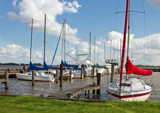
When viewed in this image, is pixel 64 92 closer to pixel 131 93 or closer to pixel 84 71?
pixel 131 93

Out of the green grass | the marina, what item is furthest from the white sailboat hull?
the green grass

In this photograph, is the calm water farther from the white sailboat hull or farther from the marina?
the white sailboat hull

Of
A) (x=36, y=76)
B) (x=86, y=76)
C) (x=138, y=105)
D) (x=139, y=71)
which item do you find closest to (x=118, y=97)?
(x=139, y=71)

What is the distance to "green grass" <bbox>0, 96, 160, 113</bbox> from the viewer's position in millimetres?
8547

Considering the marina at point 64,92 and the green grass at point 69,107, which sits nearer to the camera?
the green grass at point 69,107

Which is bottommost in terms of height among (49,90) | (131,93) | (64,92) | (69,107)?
(49,90)

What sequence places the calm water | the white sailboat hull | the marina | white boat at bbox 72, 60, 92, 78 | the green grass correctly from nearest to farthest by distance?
the green grass → the white sailboat hull → the marina → the calm water → white boat at bbox 72, 60, 92, 78

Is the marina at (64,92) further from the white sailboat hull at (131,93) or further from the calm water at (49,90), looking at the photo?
the white sailboat hull at (131,93)

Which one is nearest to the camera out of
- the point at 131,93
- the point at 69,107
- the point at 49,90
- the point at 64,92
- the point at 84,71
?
the point at 69,107

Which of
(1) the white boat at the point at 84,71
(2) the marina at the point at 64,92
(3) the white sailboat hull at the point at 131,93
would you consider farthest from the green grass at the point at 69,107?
(1) the white boat at the point at 84,71

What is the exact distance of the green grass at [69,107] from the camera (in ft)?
28.0

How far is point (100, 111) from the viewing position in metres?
8.41

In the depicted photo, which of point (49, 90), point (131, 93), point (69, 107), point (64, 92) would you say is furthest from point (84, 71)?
point (69, 107)

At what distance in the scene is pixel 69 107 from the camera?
913 centimetres
